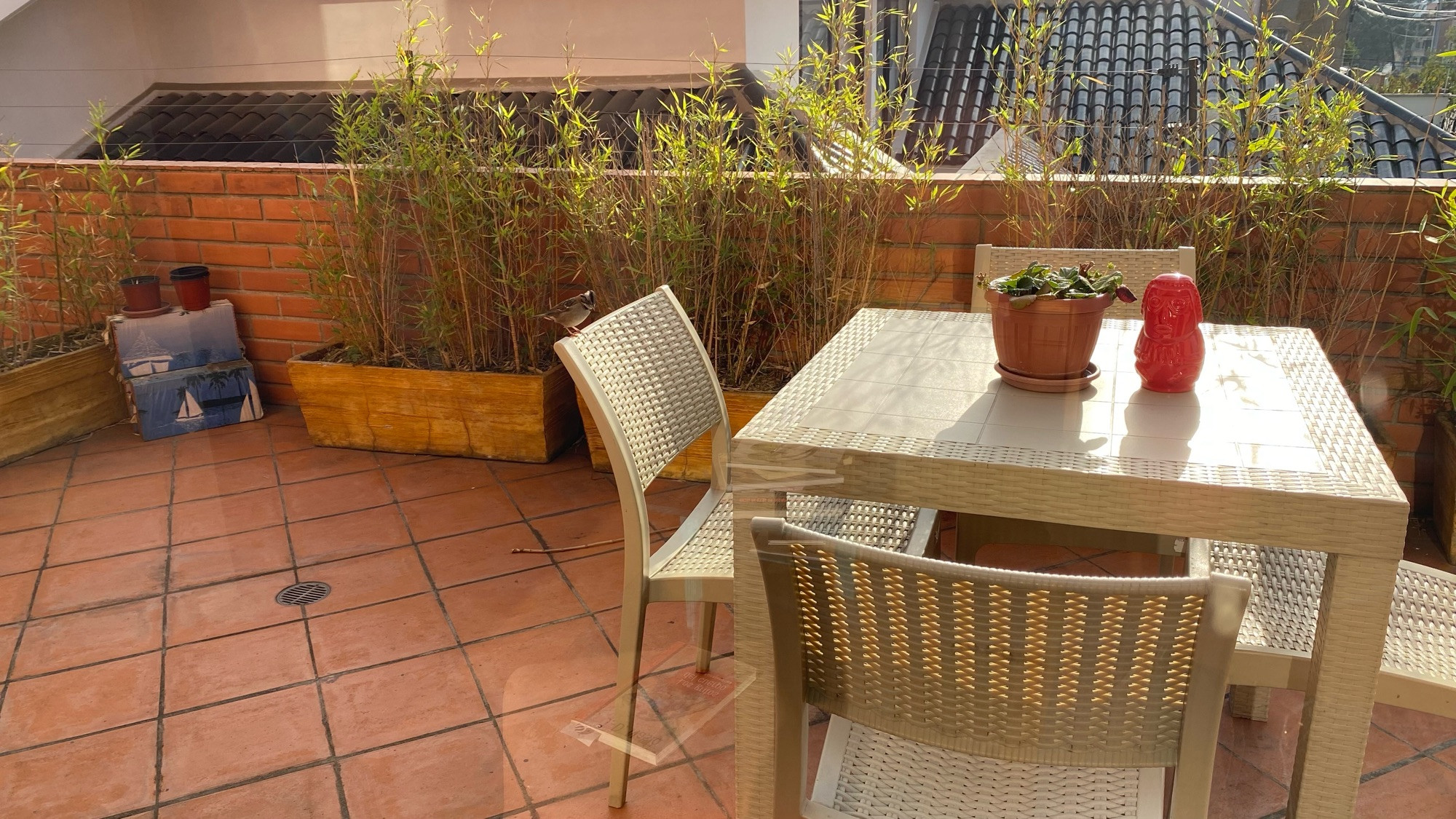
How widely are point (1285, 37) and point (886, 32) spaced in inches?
37.9

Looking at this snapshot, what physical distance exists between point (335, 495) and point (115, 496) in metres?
0.65

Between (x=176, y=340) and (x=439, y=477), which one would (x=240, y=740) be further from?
(x=176, y=340)

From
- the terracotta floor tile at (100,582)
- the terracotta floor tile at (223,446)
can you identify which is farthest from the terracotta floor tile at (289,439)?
the terracotta floor tile at (100,582)

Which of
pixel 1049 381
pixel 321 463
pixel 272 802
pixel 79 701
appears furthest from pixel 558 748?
pixel 321 463

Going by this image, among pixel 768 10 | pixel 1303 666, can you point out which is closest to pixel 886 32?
pixel 768 10

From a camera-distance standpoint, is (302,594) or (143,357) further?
(143,357)

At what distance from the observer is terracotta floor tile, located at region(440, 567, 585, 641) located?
227 cm

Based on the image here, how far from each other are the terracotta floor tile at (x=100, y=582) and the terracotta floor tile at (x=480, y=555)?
2.12 feet

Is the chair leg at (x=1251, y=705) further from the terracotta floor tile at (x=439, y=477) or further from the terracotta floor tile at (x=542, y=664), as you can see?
the terracotta floor tile at (x=439, y=477)

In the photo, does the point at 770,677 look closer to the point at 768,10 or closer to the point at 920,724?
the point at 920,724

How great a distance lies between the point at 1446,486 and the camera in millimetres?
2459

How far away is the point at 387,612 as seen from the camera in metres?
2.34

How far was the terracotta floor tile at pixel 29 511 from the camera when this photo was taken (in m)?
2.84

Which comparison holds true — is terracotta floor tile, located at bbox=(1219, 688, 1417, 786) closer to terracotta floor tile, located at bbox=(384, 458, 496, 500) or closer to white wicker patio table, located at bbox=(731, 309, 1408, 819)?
white wicker patio table, located at bbox=(731, 309, 1408, 819)
